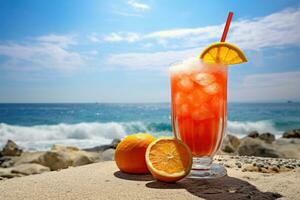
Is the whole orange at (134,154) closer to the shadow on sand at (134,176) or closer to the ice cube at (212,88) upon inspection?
the shadow on sand at (134,176)

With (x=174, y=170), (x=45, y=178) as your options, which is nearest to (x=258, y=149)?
(x=174, y=170)

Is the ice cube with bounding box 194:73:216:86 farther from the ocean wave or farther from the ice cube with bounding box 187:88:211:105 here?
the ocean wave

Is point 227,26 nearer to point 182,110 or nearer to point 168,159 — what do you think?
point 182,110

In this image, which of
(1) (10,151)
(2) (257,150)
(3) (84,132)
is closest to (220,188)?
(2) (257,150)

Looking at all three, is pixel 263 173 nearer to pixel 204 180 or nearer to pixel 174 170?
pixel 204 180

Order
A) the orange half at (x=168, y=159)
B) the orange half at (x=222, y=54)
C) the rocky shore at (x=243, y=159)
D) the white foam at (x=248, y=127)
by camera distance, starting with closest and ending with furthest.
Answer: the orange half at (x=168, y=159)
the orange half at (x=222, y=54)
the rocky shore at (x=243, y=159)
the white foam at (x=248, y=127)

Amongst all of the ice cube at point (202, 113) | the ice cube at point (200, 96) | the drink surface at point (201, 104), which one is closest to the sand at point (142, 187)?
the drink surface at point (201, 104)

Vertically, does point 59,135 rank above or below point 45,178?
below
